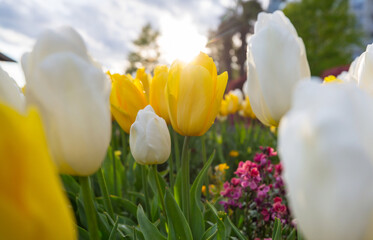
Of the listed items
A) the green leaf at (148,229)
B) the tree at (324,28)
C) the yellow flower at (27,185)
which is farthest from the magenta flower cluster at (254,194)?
the tree at (324,28)

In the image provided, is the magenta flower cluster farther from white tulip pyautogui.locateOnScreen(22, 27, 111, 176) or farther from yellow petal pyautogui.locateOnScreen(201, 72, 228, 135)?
white tulip pyautogui.locateOnScreen(22, 27, 111, 176)

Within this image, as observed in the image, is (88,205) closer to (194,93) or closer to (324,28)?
(194,93)

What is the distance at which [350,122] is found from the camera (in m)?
0.34

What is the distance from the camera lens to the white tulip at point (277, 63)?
81 cm

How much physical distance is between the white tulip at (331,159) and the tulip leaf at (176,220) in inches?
27.7

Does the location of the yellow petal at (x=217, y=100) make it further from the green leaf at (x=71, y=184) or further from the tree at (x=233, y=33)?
the tree at (x=233, y=33)

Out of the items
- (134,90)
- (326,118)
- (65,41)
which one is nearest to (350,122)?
(326,118)

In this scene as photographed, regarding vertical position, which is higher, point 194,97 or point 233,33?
point 233,33

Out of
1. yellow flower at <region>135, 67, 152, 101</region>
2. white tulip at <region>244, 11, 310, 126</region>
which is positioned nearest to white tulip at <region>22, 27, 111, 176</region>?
white tulip at <region>244, 11, 310, 126</region>

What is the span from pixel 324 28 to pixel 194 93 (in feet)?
72.9

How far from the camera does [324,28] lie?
2061cm

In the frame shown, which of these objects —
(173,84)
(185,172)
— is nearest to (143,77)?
(173,84)

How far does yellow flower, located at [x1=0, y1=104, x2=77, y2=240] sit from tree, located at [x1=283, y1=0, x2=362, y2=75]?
21593mm

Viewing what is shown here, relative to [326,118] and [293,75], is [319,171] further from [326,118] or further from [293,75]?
[293,75]
